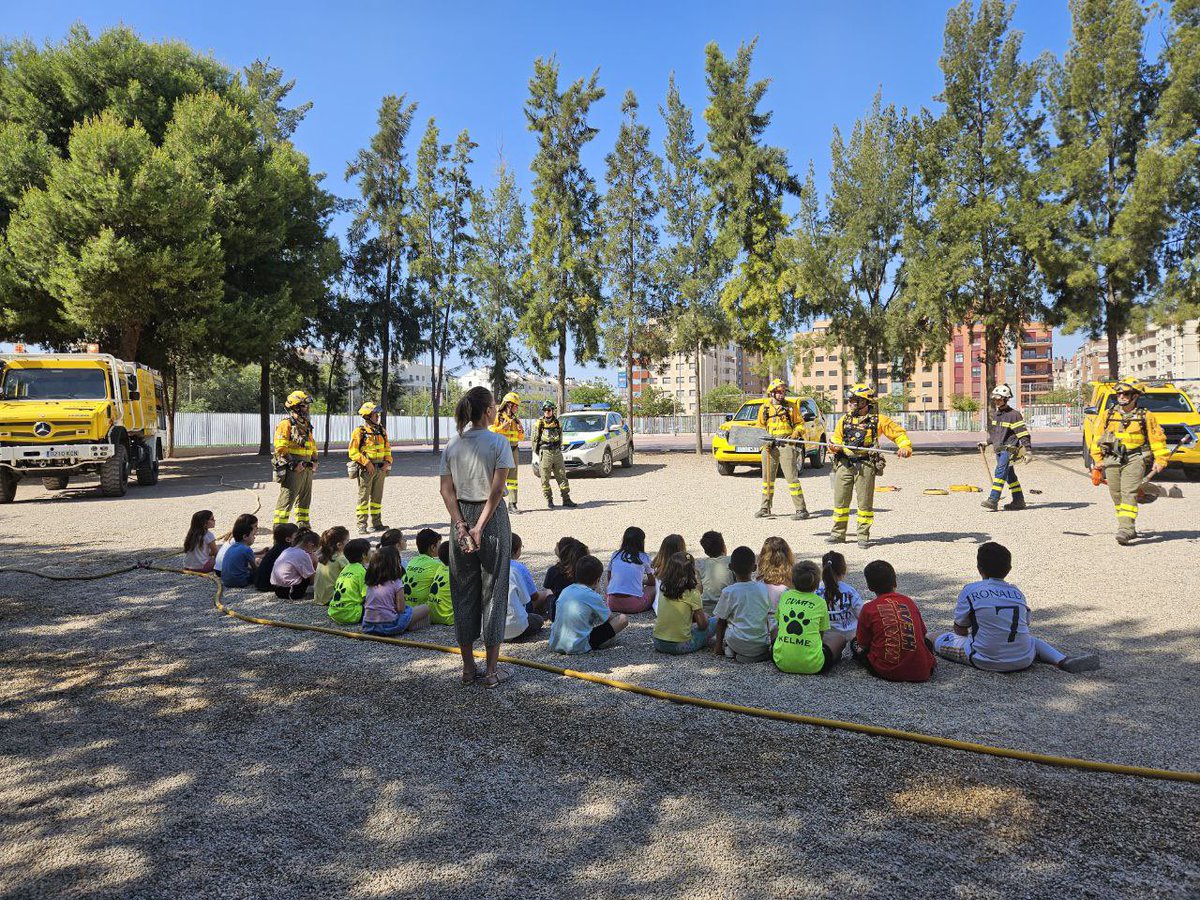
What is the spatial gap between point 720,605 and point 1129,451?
7.44m

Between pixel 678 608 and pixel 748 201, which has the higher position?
pixel 748 201

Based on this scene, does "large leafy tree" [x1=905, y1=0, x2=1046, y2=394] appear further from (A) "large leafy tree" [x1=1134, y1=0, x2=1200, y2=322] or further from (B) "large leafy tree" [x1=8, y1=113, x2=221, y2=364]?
(B) "large leafy tree" [x1=8, y1=113, x2=221, y2=364]

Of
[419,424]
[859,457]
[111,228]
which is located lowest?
[859,457]

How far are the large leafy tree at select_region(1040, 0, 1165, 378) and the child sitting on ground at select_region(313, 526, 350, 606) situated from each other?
24.1 metres

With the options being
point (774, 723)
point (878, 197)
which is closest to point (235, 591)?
point (774, 723)

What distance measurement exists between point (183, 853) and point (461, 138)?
36.6 meters

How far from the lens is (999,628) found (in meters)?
5.18

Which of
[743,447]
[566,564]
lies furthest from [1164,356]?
[566,564]

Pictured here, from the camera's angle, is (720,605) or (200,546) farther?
(200,546)

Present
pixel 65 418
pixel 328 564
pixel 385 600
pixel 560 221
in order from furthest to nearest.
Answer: pixel 560 221
pixel 65 418
pixel 328 564
pixel 385 600

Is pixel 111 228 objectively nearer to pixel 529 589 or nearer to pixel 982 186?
pixel 529 589

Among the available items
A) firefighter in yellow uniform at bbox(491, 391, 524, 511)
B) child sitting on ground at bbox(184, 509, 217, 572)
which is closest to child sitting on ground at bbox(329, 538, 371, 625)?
child sitting on ground at bbox(184, 509, 217, 572)

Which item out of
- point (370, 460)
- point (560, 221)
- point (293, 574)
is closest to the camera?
point (293, 574)

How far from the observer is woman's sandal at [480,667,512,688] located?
5125 mm
